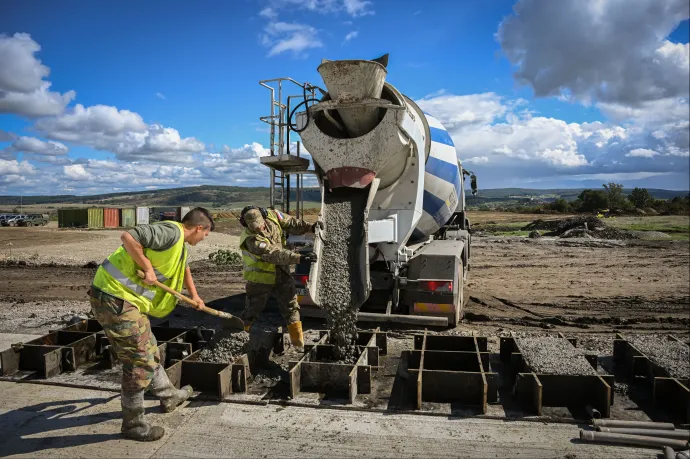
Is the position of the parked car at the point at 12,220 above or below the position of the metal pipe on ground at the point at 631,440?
above

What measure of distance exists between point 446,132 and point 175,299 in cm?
553

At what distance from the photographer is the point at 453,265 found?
697cm

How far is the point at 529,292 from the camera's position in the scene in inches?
427

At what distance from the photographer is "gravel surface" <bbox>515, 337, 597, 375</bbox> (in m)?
4.75

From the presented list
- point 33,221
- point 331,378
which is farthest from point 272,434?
point 33,221

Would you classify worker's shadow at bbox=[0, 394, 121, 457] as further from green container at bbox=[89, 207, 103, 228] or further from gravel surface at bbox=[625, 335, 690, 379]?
green container at bbox=[89, 207, 103, 228]

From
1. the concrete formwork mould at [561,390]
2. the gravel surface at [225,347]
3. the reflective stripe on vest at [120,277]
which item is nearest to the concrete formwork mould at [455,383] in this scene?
the concrete formwork mould at [561,390]

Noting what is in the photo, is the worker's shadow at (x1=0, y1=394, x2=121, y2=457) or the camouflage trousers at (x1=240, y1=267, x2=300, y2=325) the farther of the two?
the camouflage trousers at (x1=240, y1=267, x2=300, y2=325)

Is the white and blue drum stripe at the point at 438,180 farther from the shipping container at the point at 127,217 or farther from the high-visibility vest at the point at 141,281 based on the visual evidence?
the shipping container at the point at 127,217

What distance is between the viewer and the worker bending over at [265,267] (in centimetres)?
550

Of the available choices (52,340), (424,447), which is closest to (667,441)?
(424,447)

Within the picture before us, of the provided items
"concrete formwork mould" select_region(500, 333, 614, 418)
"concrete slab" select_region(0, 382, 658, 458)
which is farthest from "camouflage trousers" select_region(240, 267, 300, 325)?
"concrete formwork mould" select_region(500, 333, 614, 418)

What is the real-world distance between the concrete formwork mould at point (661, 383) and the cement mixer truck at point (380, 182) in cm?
225

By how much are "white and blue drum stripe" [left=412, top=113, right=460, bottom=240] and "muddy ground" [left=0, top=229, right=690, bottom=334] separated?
1.70 metres
